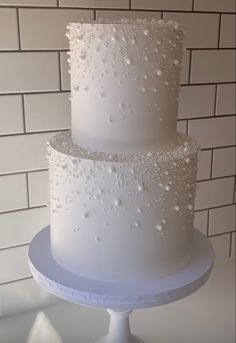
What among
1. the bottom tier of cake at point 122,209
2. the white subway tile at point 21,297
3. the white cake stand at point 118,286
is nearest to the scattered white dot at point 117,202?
the bottom tier of cake at point 122,209

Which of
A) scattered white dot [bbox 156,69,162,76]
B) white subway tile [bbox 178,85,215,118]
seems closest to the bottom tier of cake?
scattered white dot [bbox 156,69,162,76]

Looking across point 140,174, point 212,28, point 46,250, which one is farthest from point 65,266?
point 212,28

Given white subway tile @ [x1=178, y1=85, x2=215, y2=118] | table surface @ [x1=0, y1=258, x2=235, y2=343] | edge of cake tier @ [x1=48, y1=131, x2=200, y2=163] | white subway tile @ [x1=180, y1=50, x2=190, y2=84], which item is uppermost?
white subway tile @ [x1=180, y1=50, x2=190, y2=84]

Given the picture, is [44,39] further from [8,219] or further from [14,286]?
[14,286]

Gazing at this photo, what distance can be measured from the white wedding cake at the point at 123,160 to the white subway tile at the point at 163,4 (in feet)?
0.88

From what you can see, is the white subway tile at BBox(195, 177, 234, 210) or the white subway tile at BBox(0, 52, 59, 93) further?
the white subway tile at BBox(195, 177, 234, 210)

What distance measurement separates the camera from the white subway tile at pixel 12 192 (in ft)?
2.96

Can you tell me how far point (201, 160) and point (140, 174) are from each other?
Answer: 0.46 meters

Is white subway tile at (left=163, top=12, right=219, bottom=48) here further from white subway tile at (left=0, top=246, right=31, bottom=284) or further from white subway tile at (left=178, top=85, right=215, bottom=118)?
white subway tile at (left=0, top=246, right=31, bottom=284)

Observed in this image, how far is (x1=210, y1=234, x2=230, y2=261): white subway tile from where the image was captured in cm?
118

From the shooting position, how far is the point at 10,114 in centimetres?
87

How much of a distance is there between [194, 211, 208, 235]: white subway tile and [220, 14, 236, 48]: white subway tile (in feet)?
1.31

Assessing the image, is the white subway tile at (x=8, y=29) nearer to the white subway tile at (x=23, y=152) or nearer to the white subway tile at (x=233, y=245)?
the white subway tile at (x=23, y=152)

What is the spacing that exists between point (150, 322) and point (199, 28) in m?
0.67
